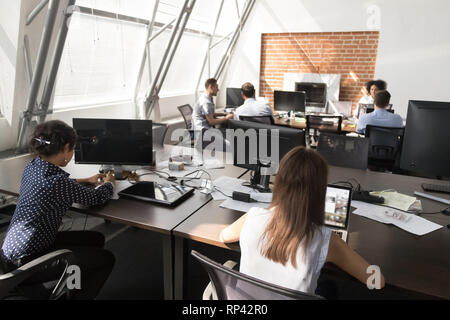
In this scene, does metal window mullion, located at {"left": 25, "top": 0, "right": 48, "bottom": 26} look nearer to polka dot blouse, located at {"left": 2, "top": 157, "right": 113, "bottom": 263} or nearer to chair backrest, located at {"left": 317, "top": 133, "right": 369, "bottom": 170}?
polka dot blouse, located at {"left": 2, "top": 157, "right": 113, "bottom": 263}

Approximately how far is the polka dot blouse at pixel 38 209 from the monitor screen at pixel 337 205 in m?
1.46

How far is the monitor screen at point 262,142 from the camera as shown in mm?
2334

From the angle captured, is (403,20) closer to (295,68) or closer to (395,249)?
(295,68)

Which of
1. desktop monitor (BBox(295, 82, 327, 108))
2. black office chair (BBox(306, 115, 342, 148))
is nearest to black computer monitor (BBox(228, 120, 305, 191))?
black office chair (BBox(306, 115, 342, 148))

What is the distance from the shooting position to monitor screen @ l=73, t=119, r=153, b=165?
104 inches

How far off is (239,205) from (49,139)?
1.22 metres

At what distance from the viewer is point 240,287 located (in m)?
1.29

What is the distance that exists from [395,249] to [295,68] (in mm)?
6193

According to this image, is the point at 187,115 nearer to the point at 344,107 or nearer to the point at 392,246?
the point at 344,107

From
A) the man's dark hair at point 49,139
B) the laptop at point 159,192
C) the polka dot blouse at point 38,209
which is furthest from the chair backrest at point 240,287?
the man's dark hair at point 49,139

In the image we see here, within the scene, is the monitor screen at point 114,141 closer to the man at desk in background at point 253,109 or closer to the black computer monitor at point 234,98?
the man at desk in background at point 253,109

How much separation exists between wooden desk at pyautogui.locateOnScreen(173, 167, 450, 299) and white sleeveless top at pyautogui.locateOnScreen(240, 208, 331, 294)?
34 centimetres

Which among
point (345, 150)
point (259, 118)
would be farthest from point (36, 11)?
point (345, 150)
